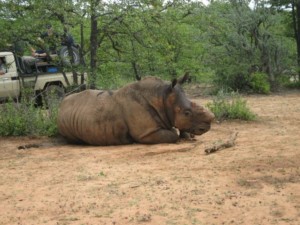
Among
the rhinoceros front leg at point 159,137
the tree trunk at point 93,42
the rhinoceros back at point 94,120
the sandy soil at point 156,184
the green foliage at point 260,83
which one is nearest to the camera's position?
the sandy soil at point 156,184

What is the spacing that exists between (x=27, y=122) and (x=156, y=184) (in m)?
5.64

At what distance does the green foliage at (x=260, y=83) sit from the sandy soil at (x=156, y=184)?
11323 millimetres

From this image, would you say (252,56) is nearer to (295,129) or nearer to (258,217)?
(295,129)

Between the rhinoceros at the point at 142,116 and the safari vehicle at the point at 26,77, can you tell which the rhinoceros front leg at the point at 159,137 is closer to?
the rhinoceros at the point at 142,116

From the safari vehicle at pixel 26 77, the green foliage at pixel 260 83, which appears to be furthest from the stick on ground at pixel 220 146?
the green foliage at pixel 260 83

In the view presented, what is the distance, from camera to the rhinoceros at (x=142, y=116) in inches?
355

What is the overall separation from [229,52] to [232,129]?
11.3 metres

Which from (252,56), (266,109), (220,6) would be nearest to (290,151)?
(266,109)

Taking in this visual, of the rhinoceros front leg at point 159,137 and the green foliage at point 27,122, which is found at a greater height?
the green foliage at point 27,122

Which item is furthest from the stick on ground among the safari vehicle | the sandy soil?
the safari vehicle

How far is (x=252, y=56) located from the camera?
2088 centimetres

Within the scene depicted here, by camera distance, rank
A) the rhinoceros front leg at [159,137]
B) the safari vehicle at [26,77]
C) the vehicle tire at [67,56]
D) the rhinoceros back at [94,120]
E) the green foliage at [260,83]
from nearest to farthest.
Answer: the rhinoceros front leg at [159,137]
the rhinoceros back at [94,120]
the vehicle tire at [67,56]
the safari vehicle at [26,77]
the green foliage at [260,83]

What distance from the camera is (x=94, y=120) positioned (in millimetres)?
9266

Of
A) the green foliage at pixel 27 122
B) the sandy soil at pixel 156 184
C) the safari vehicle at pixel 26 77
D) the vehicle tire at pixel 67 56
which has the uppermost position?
the vehicle tire at pixel 67 56
